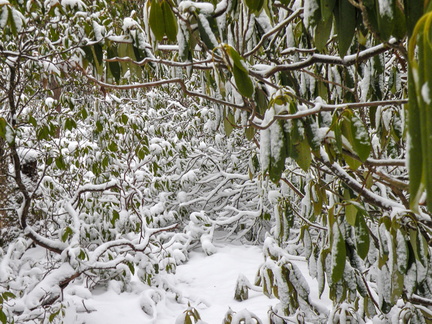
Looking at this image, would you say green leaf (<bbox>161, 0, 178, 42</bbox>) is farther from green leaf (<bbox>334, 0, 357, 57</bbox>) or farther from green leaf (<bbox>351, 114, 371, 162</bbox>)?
green leaf (<bbox>351, 114, 371, 162</bbox>)

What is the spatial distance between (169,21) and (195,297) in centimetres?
393

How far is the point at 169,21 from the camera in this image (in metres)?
1.25

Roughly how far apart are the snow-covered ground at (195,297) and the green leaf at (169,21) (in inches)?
109

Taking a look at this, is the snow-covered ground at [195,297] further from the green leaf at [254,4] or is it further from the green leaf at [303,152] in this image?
the green leaf at [254,4]

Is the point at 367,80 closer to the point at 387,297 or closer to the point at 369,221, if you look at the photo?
the point at 369,221

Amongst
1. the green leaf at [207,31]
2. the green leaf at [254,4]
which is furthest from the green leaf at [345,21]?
the green leaf at [207,31]

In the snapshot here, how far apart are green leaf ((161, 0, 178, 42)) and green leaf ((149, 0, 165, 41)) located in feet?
0.04

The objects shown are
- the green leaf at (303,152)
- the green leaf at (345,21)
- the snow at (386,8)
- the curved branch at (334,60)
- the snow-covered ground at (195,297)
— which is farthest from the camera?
the snow-covered ground at (195,297)

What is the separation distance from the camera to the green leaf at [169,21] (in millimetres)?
1244

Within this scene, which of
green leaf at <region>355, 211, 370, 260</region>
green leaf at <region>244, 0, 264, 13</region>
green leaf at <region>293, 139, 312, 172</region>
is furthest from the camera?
green leaf at <region>355, 211, 370, 260</region>

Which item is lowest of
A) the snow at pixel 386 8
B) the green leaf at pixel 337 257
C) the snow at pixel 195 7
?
the green leaf at pixel 337 257

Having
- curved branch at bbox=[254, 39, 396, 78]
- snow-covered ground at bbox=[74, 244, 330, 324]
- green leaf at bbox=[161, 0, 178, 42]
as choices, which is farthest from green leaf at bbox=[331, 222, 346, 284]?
snow-covered ground at bbox=[74, 244, 330, 324]

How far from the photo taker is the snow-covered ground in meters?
3.78

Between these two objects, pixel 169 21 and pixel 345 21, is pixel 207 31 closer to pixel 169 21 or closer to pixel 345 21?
pixel 169 21
